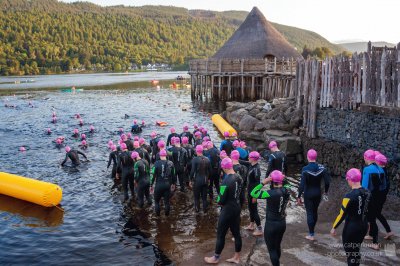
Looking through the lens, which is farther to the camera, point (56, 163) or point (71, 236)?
point (56, 163)

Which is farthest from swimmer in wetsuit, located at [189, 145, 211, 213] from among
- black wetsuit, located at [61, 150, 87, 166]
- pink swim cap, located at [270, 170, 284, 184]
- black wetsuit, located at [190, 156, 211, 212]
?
black wetsuit, located at [61, 150, 87, 166]

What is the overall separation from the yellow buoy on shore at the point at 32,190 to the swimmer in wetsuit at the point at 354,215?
9855 millimetres

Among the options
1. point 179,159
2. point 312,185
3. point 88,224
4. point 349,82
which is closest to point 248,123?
point 349,82

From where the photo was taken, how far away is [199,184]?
39.7ft

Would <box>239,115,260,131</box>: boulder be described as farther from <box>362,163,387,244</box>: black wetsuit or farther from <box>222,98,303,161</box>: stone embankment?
<box>362,163,387,244</box>: black wetsuit

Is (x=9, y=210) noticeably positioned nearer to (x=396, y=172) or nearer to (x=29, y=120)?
(x=396, y=172)

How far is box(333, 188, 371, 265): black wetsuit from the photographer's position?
295 inches

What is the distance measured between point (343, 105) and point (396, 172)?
442cm

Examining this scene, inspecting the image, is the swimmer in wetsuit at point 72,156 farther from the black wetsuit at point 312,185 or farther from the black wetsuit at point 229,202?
the black wetsuit at point 312,185

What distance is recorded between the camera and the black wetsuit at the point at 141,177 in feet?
40.6

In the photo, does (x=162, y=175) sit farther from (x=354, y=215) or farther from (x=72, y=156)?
(x=72, y=156)

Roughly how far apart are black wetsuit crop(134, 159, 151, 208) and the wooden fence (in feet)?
28.5

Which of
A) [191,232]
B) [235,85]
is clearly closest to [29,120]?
[235,85]

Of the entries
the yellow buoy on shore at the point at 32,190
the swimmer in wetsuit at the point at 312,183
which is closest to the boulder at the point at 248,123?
the yellow buoy on shore at the point at 32,190
